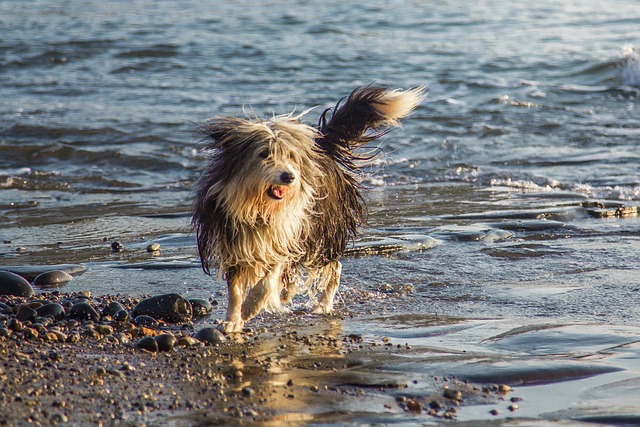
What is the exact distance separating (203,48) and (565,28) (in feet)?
27.4

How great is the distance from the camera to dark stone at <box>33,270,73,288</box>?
6.31 metres

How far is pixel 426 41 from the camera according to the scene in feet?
66.8

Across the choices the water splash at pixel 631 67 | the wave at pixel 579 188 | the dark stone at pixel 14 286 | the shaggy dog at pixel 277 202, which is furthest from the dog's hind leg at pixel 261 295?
the water splash at pixel 631 67

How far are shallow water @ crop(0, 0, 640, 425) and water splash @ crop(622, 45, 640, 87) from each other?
39 mm

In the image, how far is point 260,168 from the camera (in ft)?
16.2

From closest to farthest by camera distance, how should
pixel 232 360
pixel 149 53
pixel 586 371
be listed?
1. pixel 586 371
2. pixel 232 360
3. pixel 149 53

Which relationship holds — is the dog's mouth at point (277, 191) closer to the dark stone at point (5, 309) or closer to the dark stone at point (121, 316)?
the dark stone at point (121, 316)

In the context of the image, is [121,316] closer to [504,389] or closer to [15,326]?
[15,326]

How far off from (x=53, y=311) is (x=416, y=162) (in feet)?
20.4

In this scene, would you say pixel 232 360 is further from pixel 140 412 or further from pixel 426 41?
pixel 426 41

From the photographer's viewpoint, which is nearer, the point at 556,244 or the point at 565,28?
the point at 556,244

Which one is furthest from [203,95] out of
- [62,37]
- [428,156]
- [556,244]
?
[556,244]

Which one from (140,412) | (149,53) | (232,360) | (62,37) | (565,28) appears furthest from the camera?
(565,28)

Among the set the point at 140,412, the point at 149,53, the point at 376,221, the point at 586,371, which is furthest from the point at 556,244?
the point at 149,53
